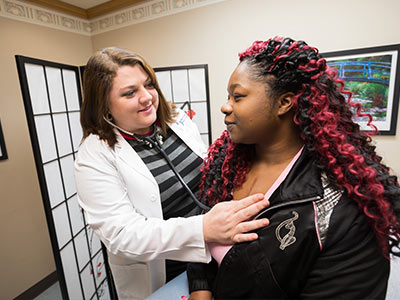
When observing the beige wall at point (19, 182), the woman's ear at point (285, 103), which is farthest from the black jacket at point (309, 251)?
the beige wall at point (19, 182)

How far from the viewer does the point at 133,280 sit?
1.08 meters

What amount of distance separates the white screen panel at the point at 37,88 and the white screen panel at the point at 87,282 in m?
1.30

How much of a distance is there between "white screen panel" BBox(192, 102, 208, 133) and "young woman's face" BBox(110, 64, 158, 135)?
4.06 ft

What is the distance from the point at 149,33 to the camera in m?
2.39

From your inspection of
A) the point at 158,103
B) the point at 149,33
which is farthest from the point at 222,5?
the point at 158,103

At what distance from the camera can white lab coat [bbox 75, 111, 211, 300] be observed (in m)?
0.81

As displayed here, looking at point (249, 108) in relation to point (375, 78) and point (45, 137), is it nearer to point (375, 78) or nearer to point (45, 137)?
point (45, 137)

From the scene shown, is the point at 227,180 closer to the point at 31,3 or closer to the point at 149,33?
the point at 149,33

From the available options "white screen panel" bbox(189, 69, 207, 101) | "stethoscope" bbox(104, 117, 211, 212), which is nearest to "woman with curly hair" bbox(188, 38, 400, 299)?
"stethoscope" bbox(104, 117, 211, 212)

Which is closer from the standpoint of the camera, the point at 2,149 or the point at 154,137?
the point at 154,137

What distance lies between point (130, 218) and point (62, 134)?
123 centimetres

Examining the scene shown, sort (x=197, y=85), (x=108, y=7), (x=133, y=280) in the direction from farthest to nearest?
(x=108, y=7), (x=197, y=85), (x=133, y=280)

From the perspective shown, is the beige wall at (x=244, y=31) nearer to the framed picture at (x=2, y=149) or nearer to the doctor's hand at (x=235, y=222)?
the framed picture at (x=2, y=149)

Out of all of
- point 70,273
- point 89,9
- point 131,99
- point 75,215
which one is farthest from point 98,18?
point 70,273
